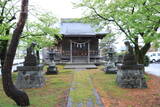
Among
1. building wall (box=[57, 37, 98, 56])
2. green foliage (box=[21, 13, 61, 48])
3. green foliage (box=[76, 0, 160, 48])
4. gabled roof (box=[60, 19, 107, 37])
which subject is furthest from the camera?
building wall (box=[57, 37, 98, 56])

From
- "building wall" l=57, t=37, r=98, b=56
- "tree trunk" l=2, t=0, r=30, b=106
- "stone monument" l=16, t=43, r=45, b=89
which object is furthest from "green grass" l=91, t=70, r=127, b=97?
"building wall" l=57, t=37, r=98, b=56

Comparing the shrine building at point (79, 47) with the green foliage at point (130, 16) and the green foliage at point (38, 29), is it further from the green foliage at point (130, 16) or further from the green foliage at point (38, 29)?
the green foliage at point (38, 29)

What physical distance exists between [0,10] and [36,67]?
463 cm

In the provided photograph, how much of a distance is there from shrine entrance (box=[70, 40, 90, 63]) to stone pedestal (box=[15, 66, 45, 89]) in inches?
A: 597

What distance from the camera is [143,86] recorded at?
9414 mm

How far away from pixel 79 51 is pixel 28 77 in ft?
53.6

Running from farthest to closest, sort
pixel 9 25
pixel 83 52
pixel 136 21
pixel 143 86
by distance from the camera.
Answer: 1. pixel 83 52
2. pixel 9 25
3. pixel 143 86
4. pixel 136 21

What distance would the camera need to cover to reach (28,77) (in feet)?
31.9

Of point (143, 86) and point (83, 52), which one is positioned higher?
point (83, 52)

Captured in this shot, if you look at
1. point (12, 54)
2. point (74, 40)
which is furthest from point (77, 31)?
point (12, 54)

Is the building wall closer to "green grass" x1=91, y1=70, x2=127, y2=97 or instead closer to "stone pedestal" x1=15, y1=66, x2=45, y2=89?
"green grass" x1=91, y1=70, x2=127, y2=97

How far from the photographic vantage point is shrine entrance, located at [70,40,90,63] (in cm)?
2519

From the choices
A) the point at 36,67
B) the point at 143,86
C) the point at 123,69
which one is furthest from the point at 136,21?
the point at 36,67

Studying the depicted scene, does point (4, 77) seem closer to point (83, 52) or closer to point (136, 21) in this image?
point (136, 21)
